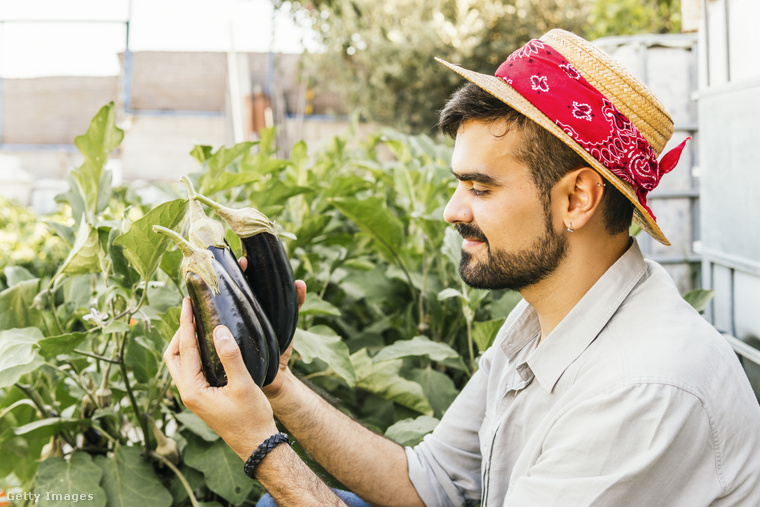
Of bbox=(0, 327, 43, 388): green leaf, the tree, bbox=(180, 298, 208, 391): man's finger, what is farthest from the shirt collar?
the tree

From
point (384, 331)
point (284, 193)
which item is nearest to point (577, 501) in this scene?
point (284, 193)

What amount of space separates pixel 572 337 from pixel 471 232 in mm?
295

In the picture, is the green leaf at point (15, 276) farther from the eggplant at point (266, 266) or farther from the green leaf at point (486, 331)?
the green leaf at point (486, 331)

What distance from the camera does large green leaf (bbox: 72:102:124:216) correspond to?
1.74m

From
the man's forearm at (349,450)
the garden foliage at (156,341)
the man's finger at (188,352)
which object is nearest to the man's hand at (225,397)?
the man's finger at (188,352)

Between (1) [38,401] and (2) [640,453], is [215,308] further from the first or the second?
(1) [38,401]

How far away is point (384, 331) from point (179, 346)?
1.53 m

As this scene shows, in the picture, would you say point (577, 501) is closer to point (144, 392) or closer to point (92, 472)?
point (92, 472)

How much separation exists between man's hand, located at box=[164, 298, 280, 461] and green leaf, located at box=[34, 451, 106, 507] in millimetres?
511

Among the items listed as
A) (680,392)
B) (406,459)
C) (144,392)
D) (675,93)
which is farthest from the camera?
(675,93)

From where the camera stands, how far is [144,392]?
1.96 metres

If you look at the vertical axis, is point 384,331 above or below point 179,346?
below

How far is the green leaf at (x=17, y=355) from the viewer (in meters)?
1.39

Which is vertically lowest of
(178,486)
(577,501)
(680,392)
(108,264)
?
(178,486)
